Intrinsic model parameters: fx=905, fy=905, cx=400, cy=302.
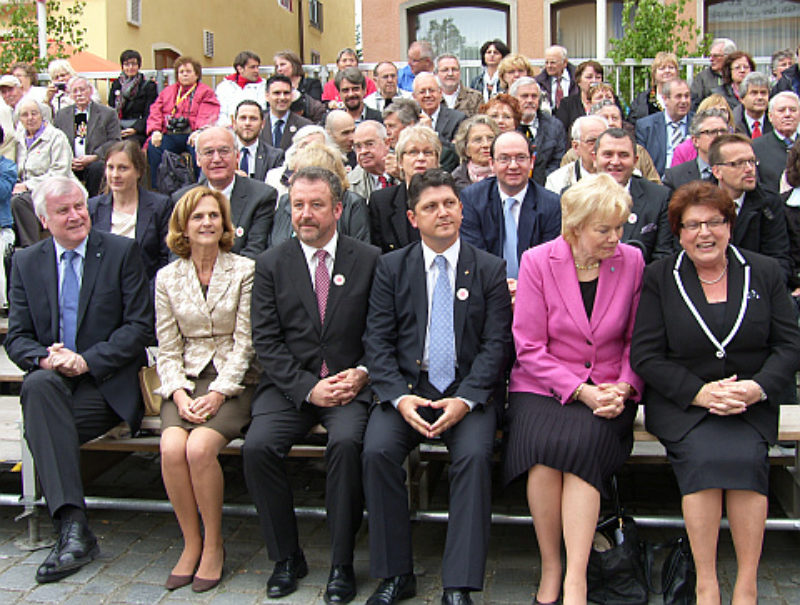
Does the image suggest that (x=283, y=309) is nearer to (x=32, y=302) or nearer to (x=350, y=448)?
(x=350, y=448)

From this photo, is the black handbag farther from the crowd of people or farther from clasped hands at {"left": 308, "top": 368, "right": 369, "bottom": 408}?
clasped hands at {"left": 308, "top": 368, "right": 369, "bottom": 408}

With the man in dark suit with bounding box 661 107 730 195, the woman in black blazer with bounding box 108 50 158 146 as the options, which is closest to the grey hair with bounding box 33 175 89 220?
the man in dark suit with bounding box 661 107 730 195

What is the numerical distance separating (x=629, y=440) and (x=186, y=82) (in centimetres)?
716

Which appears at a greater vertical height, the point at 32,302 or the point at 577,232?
the point at 577,232

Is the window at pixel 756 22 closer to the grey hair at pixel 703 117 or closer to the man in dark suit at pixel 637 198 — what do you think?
the grey hair at pixel 703 117

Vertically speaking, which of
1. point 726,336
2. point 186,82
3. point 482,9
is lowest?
point 726,336

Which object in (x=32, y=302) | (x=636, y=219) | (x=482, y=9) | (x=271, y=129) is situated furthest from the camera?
(x=482, y=9)

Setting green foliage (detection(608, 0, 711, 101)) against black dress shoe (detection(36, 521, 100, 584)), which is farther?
green foliage (detection(608, 0, 711, 101))

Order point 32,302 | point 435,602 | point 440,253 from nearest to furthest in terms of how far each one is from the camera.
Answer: point 435,602 < point 440,253 < point 32,302

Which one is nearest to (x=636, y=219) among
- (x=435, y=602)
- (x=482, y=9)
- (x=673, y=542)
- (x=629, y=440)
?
(x=629, y=440)

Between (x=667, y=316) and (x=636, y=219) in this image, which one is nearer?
(x=667, y=316)

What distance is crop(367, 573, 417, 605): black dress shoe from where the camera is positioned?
12.3ft

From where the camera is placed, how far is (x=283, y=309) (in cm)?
438

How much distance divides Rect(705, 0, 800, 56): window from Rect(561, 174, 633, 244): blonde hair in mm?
14584
